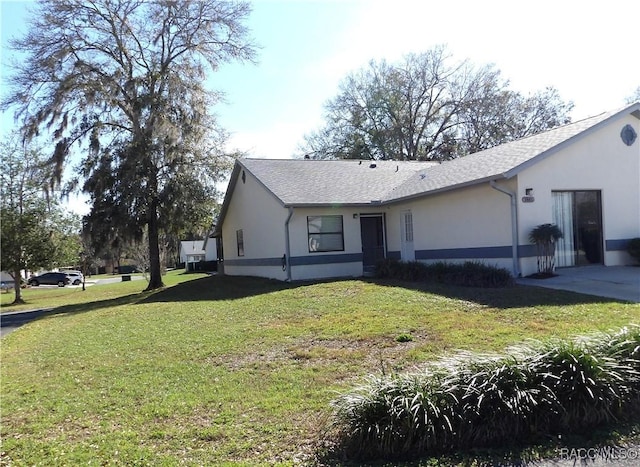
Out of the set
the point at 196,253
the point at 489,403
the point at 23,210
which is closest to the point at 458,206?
the point at 489,403

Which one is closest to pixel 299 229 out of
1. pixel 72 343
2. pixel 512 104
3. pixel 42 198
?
pixel 72 343

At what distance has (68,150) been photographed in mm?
23719

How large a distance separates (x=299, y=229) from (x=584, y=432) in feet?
47.3

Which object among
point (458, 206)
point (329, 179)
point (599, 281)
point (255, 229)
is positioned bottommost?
point (599, 281)

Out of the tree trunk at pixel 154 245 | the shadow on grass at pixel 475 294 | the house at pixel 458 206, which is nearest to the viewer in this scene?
the shadow on grass at pixel 475 294

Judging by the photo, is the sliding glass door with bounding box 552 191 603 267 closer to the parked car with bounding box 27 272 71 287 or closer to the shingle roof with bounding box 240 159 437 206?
the shingle roof with bounding box 240 159 437 206

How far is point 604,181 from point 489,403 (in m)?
12.5

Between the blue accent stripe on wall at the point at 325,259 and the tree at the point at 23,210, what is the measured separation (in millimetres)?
14134

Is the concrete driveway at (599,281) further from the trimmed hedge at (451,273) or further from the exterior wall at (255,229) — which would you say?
the exterior wall at (255,229)

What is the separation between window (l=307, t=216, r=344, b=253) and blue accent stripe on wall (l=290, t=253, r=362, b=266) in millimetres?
279

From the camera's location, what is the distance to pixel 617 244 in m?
14.1

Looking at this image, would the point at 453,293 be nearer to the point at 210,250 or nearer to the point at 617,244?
the point at 617,244

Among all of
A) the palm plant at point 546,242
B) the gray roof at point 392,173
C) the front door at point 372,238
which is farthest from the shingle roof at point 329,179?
the palm plant at point 546,242

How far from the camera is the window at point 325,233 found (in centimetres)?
1828
